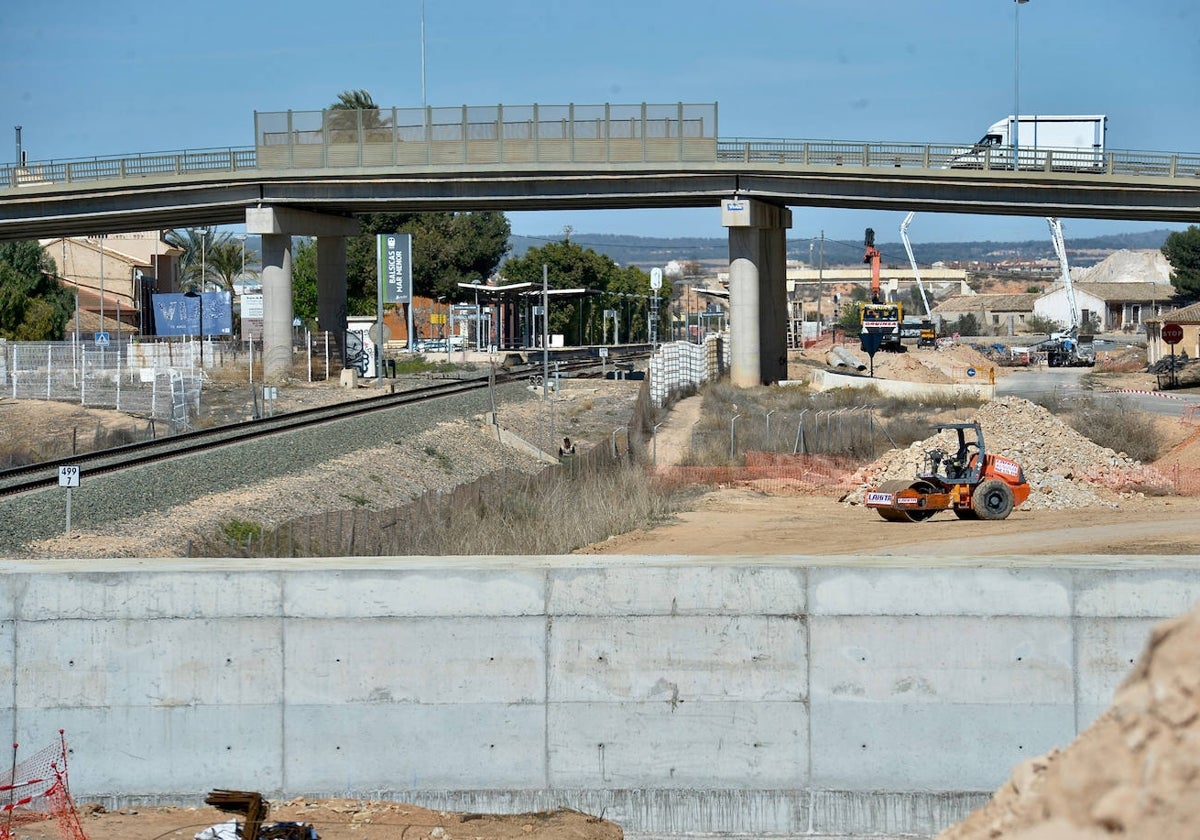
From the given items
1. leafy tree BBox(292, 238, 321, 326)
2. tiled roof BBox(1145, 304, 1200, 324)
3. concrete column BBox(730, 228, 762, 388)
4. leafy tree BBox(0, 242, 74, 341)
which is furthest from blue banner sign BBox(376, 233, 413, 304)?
leafy tree BBox(292, 238, 321, 326)

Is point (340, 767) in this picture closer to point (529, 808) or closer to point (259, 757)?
point (259, 757)

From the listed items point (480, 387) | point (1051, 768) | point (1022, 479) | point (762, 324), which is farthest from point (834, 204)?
point (1051, 768)

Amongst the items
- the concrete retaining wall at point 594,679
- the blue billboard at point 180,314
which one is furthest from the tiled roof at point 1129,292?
the concrete retaining wall at point 594,679

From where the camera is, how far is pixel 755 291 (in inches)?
2445

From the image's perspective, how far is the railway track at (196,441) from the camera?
1140 inches

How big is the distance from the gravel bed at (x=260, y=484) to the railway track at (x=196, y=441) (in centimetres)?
78

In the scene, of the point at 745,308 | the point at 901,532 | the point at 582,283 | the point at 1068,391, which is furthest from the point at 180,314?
the point at 582,283

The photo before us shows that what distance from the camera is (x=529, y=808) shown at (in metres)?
10.1

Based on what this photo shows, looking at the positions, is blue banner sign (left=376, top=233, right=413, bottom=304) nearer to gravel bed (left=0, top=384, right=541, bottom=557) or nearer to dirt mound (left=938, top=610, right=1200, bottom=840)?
gravel bed (left=0, top=384, right=541, bottom=557)

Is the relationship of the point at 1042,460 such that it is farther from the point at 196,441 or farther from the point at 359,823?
the point at 359,823

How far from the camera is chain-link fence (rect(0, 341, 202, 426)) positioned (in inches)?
1917

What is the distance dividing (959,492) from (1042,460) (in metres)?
7.65

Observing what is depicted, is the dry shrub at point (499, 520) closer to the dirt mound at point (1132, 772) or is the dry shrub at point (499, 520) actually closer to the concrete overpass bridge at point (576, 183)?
the dirt mound at point (1132, 772)

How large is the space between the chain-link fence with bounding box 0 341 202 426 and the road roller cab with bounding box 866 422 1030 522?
79.5 feet
